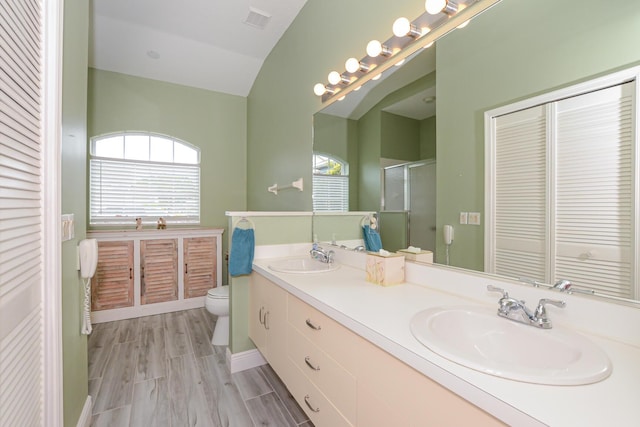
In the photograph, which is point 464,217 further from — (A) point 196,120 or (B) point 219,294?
(A) point 196,120

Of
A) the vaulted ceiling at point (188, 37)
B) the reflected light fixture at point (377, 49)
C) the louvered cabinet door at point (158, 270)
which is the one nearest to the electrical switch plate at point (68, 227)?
the reflected light fixture at point (377, 49)

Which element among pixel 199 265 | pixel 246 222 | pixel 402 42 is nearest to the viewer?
pixel 402 42

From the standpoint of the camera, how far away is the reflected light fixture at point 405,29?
141cm

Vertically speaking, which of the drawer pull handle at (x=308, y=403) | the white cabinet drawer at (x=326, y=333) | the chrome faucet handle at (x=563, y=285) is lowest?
the drawer pull handle at (x=308, y=403)

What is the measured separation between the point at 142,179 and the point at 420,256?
3619 mm

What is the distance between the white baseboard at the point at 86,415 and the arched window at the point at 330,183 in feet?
6.03

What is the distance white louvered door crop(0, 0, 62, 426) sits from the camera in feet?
2.55

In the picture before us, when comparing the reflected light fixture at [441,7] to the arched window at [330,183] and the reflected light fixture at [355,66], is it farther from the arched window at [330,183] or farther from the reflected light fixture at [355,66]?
the arched window at [330,183]

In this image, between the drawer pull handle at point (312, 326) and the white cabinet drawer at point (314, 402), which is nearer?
the white cabinet drawer at point (314, 402)

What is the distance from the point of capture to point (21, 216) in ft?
2.91

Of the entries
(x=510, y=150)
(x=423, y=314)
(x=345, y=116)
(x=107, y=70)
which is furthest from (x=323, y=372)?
(x=107, y=70)

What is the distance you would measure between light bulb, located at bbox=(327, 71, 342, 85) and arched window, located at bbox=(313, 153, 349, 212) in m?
0.53

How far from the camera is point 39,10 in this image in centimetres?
100

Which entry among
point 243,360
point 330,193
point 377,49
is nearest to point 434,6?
point 377,49
